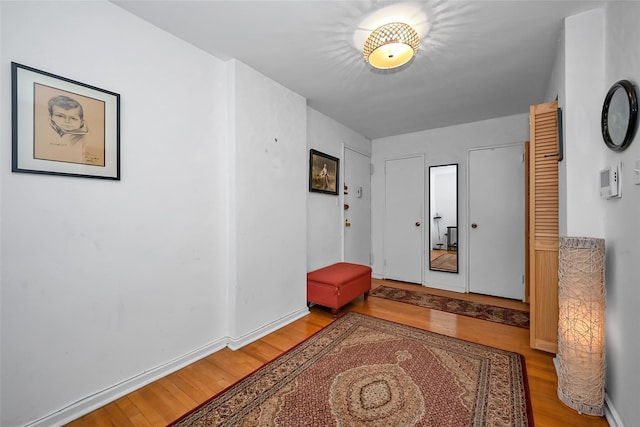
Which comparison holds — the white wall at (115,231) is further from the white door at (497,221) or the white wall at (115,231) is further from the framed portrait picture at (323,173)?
the white door at (497,221)

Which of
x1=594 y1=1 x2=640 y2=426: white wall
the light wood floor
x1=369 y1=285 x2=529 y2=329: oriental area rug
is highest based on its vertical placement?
x1=594 y1=1 x2=640 y2=426: white wall

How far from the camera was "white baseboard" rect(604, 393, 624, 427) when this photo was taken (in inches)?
55.3

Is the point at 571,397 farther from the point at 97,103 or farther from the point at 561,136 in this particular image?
the point at 97,103

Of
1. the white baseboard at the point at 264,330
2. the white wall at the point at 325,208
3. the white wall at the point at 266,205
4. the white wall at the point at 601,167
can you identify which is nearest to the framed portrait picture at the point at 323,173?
the white wall at the point at 325,208

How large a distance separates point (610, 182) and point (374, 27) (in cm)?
175

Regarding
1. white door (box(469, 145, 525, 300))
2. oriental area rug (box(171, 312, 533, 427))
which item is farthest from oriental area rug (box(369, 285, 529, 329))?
oriental area rug (box(171, 312, 533, 427))

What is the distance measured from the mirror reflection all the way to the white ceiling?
1.18 metres

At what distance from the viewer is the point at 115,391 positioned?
1.70m

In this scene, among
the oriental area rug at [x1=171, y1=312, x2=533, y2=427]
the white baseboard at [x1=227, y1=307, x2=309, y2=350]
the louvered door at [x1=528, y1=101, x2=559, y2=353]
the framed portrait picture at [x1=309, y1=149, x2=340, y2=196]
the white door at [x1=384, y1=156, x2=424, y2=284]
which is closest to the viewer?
the oriental area rug at [x1=171, y1=312, x2=533, y2=427]

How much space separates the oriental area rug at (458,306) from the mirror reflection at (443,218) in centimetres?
63

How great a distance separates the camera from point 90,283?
1.62 metres

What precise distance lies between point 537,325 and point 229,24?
133 inches

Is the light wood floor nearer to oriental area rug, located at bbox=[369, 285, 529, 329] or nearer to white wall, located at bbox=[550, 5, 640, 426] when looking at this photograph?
oriental area rug, located at bbox=[369, 285, 529, 329]

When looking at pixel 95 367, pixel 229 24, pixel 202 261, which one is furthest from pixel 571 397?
pixel 229 24
